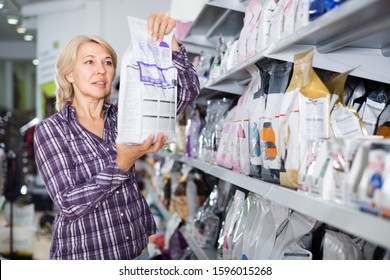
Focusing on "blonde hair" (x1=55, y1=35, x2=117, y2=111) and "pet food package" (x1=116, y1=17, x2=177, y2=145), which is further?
"blonde hair" (x1=55, y1=35, x2=117, y2=111)

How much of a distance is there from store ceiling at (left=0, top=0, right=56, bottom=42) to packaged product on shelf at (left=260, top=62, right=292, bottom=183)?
13.9 ft

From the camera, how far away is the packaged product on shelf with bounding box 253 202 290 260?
1.50m

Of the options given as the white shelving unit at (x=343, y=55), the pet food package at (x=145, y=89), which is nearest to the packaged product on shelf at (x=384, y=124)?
the white shelving unit at (x=343, y=55)

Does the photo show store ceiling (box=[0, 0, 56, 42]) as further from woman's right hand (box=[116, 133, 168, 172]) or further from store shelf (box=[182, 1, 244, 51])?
woman's right hand (box=[116, 133, 168, 172])

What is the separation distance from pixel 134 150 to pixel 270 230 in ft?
1.72

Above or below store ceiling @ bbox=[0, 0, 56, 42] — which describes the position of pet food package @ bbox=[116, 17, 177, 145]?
below

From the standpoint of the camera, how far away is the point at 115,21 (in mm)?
5633

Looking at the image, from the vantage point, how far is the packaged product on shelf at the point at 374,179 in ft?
2.57

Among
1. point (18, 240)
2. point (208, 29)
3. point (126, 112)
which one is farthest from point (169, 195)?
point (126, 112)

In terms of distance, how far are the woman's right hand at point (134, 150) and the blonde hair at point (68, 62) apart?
41 centimetres

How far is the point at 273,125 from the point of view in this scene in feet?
4.33

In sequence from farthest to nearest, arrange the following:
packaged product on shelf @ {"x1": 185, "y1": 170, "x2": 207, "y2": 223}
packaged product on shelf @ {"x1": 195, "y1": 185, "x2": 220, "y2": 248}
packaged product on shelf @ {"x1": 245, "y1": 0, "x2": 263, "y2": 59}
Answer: packaged product on shelf @ {"x1": 185, "y1": 170, "x2": 207, "y2": 223} → packaged product on shelf @ {"x1": 195, "y1": 185, "x2": 220, "y2": 248} → packaged product on shelf @ {"x1": 245, "y1": 0, "x2": 263, "y2": 59}

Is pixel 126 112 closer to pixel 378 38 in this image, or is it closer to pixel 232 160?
pixel 232 160

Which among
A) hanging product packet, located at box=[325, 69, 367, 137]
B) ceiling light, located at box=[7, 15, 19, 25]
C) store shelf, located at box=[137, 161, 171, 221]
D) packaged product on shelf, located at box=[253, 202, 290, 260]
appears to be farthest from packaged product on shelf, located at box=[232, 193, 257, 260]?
ceiling light, located at box=[7, 15, 19, 25]
